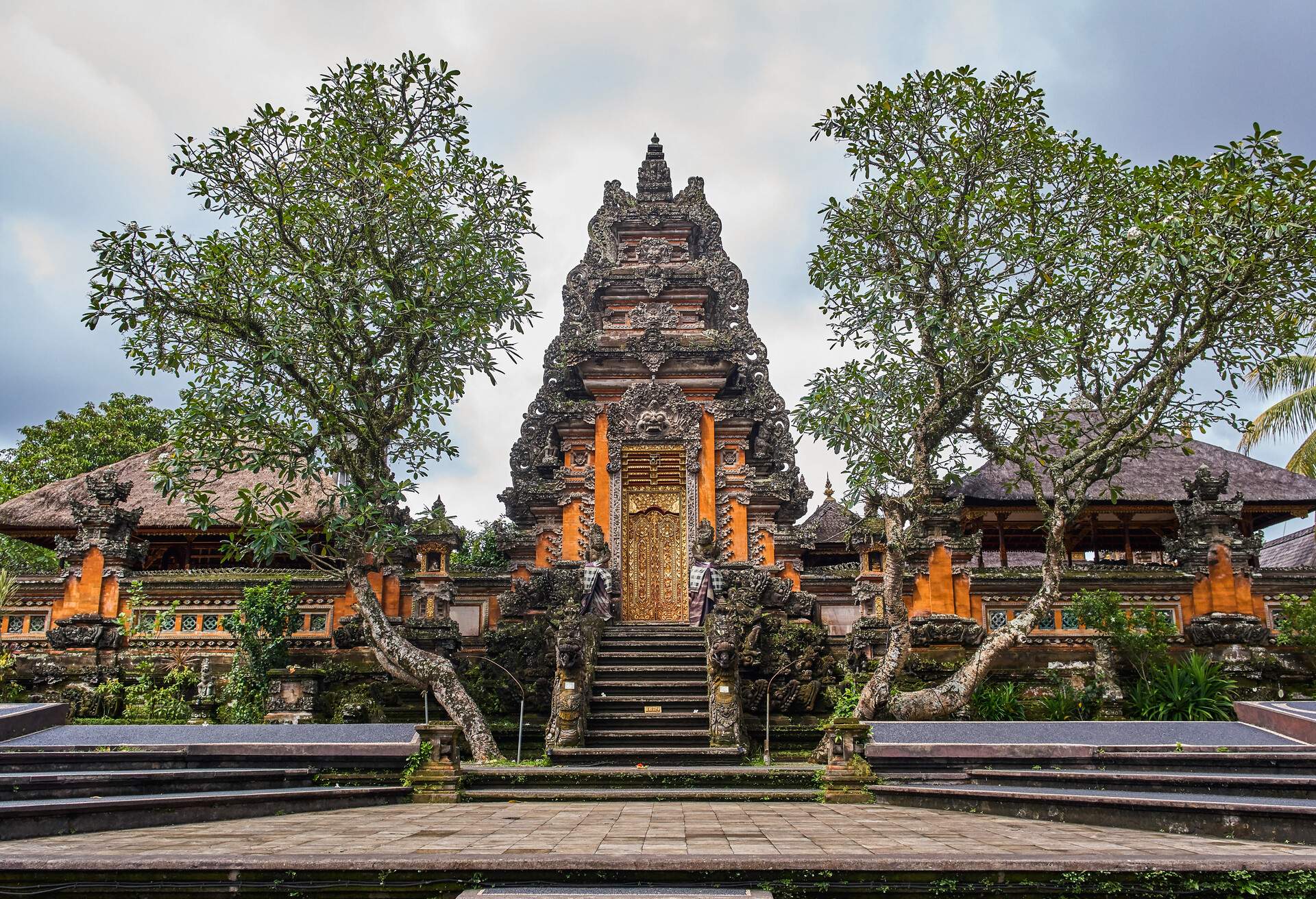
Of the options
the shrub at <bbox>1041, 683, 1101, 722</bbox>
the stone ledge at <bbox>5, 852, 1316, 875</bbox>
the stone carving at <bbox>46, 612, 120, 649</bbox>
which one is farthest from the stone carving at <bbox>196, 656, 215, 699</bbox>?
the shrub at <bbox>1041, 683, 1101, 722</bbox>

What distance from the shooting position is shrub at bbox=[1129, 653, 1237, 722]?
1086 cm

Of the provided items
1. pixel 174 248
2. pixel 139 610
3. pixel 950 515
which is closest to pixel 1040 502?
pixel 950 515

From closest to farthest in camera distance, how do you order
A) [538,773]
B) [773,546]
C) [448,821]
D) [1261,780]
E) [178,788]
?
[1261,780] < [448,821] < [178,788] < [538,773] < [773,546]

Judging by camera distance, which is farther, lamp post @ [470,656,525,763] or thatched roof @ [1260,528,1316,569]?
thatched roof @ [1260,528,1316,569]

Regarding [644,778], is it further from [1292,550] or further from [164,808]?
[1292,550]

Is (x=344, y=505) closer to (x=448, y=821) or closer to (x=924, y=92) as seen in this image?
(x=448, y=821)

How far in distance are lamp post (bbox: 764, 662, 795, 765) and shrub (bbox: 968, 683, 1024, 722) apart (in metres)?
2.30

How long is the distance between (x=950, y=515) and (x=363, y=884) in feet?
33.2

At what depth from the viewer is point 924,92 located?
10766 millimetres

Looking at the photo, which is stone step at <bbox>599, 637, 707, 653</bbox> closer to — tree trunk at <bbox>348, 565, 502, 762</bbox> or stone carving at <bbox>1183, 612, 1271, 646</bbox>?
tree trunk at <bbox>348, 565, 502, 762</bbox>

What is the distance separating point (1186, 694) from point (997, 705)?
235 centimetres

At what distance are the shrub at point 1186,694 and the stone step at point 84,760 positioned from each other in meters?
10.9

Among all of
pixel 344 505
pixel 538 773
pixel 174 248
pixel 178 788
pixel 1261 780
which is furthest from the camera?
pixel 344 505

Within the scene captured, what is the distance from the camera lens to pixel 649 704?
11008mm
